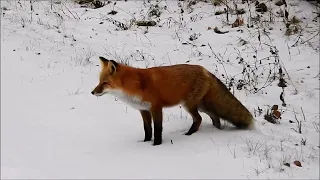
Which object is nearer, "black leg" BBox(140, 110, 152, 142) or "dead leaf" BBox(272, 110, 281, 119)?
"black leg" BBox(140, 110, 152, 142)

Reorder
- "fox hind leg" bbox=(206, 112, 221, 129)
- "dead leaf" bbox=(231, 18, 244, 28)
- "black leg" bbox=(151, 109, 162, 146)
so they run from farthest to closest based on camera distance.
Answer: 1. "dead leaf" bbox=(231, 18, 244, 28)
2. "fox hind leg" bbox=(206, 112, 221, 129)
3. "black leg" bbox=(151, 109, 162, 146)

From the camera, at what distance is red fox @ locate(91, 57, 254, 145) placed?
564cm

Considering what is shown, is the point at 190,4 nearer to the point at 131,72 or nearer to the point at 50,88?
the point at 50,88

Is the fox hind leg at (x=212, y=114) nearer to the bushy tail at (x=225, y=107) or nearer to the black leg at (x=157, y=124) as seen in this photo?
the bushy tail at (x=225, y=107)

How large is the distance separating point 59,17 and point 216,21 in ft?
13.8

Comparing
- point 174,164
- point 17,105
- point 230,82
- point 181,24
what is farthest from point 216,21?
point 174,164

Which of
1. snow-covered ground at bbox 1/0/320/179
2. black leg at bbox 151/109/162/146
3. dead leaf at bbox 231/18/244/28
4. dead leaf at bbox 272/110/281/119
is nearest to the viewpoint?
snow-covered ground at bbox 1/0/320/179

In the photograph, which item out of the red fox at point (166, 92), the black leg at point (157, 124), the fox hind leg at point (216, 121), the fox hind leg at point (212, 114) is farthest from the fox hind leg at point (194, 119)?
the black leg at point (157, 124)

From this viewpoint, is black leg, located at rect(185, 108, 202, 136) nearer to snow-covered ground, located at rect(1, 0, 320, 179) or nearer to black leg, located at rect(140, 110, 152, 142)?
snow-covered ground, located at rect(1, 0, 320, 179)

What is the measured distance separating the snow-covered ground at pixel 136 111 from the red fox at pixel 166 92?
0.81 ft

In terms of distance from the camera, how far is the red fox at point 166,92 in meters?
5.64

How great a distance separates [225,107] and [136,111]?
1.65m

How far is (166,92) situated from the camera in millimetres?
5828

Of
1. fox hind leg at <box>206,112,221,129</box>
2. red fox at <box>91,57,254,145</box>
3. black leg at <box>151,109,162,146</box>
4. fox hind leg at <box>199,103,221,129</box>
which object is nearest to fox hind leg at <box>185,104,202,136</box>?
red fox at <box>91,57,254,145</box>
